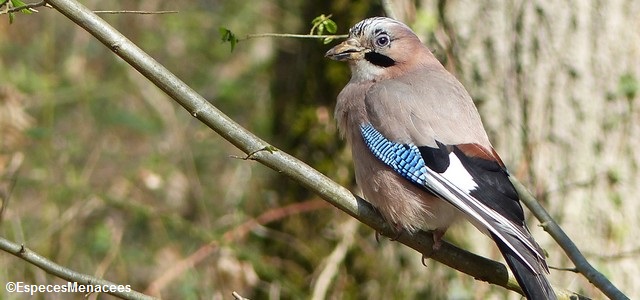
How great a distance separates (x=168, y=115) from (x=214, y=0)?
9.23ft

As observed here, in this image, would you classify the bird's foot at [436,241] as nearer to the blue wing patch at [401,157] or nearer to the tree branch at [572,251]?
the blue wing patch at [401,157]

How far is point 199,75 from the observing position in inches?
381

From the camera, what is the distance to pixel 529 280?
3469mm

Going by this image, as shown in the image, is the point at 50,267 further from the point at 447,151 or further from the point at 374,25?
the point at 374,25

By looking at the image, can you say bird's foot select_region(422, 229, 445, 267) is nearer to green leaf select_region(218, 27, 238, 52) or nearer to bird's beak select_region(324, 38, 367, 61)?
bird's beak select_region(324, 38, 367, 61)

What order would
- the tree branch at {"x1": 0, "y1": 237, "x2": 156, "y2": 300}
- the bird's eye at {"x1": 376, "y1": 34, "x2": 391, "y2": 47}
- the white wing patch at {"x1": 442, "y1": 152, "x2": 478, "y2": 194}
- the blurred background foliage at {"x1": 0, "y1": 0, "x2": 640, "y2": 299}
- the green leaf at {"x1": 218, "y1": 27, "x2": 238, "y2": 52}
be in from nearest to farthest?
the tree branch at {"x1": 0, "y1": 237, "x2": 156, "y2": 300} < the green leaf at {"x1": 218, "y1": 27, "x2": 238, "y2": 52} < the white wing patch at {"x1": 442, "y1": 152, "x2": 478, "y2": 194} < the bird's eye at {"x1": 376, "y1": 34, "x2": 391, "y2": 47} < the blurred background foliage at {"x1": 0, "y1": 0, "x2": 640, "y2": 299}

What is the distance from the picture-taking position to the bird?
12.2 ft

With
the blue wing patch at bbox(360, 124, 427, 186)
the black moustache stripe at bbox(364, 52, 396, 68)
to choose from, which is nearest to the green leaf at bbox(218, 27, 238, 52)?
the blue wing patch at bbox(360, 124, 427, 186)

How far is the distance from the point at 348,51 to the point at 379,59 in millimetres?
205

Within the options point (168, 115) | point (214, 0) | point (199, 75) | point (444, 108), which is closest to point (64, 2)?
point (444, 108)

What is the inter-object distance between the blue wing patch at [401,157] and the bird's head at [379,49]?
53cm

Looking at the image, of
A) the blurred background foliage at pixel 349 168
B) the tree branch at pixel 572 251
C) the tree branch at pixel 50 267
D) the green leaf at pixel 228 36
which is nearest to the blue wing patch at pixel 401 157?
the tree branch at pixel 572 251

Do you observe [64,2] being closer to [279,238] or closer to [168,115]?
[279,238]

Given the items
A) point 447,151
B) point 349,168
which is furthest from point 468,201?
point 349,168
